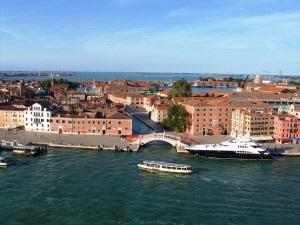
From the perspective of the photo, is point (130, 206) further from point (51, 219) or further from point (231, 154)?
point (231, 154)

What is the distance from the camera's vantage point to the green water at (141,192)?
21202 mm

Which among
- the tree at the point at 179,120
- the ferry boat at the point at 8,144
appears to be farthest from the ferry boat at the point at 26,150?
the tree at the point at 179,120

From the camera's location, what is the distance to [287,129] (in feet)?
132

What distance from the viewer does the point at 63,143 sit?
127 ft

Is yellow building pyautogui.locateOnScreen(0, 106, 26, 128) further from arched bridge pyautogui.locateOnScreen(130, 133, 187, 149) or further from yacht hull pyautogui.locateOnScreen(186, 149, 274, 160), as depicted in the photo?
yacht hull pyautogui.locateOnScreen(186, 149, 274, 160)

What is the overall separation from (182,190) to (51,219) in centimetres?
930

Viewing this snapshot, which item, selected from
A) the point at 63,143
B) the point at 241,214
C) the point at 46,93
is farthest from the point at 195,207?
the point at 46,93

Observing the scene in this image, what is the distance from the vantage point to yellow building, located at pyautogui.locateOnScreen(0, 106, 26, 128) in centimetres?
4703

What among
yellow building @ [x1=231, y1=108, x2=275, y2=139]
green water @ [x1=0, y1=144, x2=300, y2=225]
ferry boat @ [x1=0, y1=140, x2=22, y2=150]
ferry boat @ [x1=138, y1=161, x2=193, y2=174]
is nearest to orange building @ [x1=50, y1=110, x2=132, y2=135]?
ferry boat @ [x1=0, y1=140, x2=22, y2=150]

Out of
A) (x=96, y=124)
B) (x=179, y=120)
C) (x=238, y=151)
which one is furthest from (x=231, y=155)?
(x=96, y=124)

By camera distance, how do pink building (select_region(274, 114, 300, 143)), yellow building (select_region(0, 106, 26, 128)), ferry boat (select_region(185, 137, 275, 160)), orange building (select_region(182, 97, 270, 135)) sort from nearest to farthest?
ferry boat (select_region(185, 137, 275, 160))
pink building (select_region(274, 114, 300, 143))
orange building (select_region(182, 97, 270, 135))
yellow building (select_region(0, 106, 26, 128))

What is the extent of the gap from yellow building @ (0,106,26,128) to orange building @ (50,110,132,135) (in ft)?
20.0

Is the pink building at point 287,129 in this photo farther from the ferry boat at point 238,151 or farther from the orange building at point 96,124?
the orange building at point 96,124

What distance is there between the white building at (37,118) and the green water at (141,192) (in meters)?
10.2
